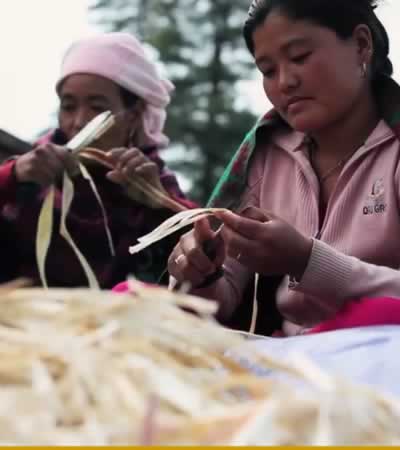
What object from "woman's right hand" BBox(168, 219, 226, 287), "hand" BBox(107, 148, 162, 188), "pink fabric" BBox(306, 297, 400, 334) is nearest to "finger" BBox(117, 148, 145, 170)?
"hand" BBox(107, 148, 162, 188)

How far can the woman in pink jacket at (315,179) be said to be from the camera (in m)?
1.00

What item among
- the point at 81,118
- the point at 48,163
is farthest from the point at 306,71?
the point at 81,118

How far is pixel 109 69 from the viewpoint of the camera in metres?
1.83

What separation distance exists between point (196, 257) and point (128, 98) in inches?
35.3

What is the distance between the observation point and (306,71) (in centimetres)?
114

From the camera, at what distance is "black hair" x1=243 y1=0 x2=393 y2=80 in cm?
117

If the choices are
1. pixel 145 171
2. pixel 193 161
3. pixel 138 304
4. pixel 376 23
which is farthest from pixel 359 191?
pixel 193 161

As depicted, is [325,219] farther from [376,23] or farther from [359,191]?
[376,23]

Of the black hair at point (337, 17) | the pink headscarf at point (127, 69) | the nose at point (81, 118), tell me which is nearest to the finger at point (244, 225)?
the black hair at point (337, 17)

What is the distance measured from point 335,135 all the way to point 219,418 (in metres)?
0.92

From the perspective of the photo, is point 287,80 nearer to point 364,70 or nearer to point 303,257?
point 364,70

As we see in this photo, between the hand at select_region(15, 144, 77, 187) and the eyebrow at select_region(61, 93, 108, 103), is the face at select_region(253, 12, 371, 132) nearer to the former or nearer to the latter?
the hand at select_region(15, 144, 77, 187)

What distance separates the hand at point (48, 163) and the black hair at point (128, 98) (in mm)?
391

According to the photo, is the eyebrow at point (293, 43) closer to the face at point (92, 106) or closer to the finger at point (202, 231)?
the finger at point (202, 231)
